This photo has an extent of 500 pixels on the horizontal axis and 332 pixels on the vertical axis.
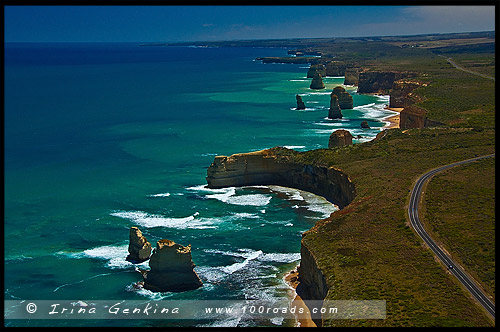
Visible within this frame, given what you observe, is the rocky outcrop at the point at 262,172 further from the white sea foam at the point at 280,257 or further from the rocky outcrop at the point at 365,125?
the rocky outcrop at the point at 365,125

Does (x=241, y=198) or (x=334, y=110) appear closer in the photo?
(x=241, y=198)

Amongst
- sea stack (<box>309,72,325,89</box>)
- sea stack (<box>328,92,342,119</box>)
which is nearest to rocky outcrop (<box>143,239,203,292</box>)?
sea stack (<box>328,92,342,119</box>)

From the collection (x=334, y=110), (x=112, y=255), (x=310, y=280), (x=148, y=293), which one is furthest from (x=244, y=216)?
(x=334, y=110)

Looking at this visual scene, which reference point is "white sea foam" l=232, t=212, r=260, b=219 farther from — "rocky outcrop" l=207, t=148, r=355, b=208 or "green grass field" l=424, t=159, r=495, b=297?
"green grass field" l=424, t=159, r=495, b=297

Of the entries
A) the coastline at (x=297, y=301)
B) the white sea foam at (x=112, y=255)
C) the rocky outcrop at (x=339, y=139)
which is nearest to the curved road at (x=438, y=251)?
the coastline at (x=297, y=301)

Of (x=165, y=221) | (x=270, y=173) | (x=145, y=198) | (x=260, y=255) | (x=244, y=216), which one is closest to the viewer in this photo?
(x=260, y=255)

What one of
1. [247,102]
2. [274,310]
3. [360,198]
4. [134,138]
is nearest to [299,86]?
[247,102]

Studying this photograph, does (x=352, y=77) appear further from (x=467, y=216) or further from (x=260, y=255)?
(x=467, y=216)
